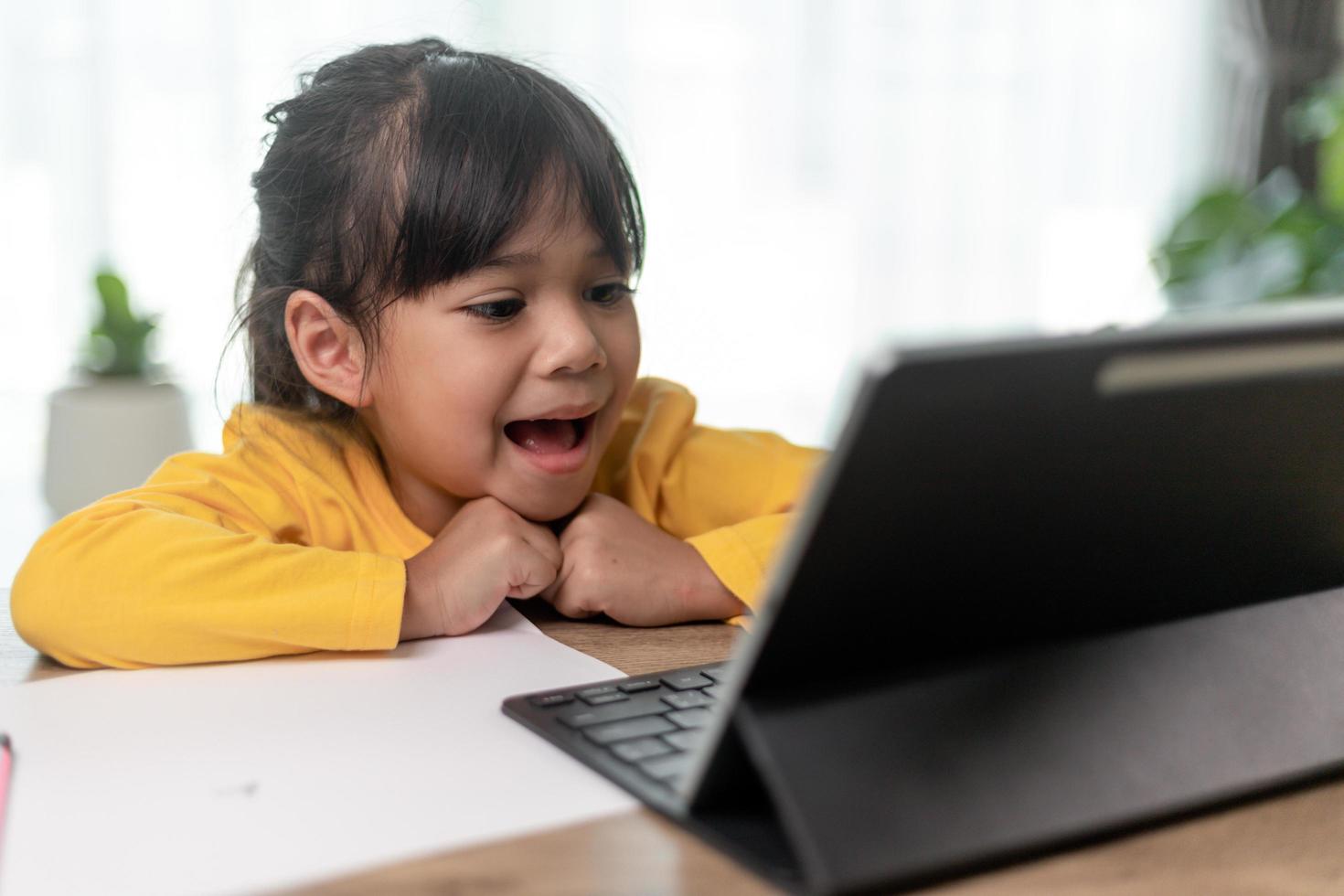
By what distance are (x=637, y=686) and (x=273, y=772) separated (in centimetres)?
18

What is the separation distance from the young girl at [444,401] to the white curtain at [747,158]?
117 cm

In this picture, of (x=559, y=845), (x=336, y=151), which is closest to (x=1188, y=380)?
(x=559, y=845)

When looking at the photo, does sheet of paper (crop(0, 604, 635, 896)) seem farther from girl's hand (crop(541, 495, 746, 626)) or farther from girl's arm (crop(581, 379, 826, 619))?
girl's arm (crop(581, 379, 826, 619))

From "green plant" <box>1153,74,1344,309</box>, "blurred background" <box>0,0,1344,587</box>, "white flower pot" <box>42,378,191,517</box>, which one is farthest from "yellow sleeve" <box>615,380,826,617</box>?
"green plant" <box>1153,74,1344,309</box>

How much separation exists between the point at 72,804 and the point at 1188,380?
0.46 meters

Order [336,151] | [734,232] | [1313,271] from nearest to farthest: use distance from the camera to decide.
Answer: [336,151] → [1313,271] → [734,232]

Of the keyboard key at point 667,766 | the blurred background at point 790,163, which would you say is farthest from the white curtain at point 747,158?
the keyboard key at point 667,766

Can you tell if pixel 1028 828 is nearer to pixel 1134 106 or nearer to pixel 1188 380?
pixel 1188 380

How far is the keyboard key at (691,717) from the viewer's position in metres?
0.62

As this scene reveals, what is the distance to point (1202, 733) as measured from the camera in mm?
540

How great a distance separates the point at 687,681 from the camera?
0.68m

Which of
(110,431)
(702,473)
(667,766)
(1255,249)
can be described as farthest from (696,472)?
(1255,249)

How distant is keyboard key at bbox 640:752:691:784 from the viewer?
559 millimetres

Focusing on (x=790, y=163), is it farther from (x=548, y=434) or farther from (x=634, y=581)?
(x=634, y=581)
